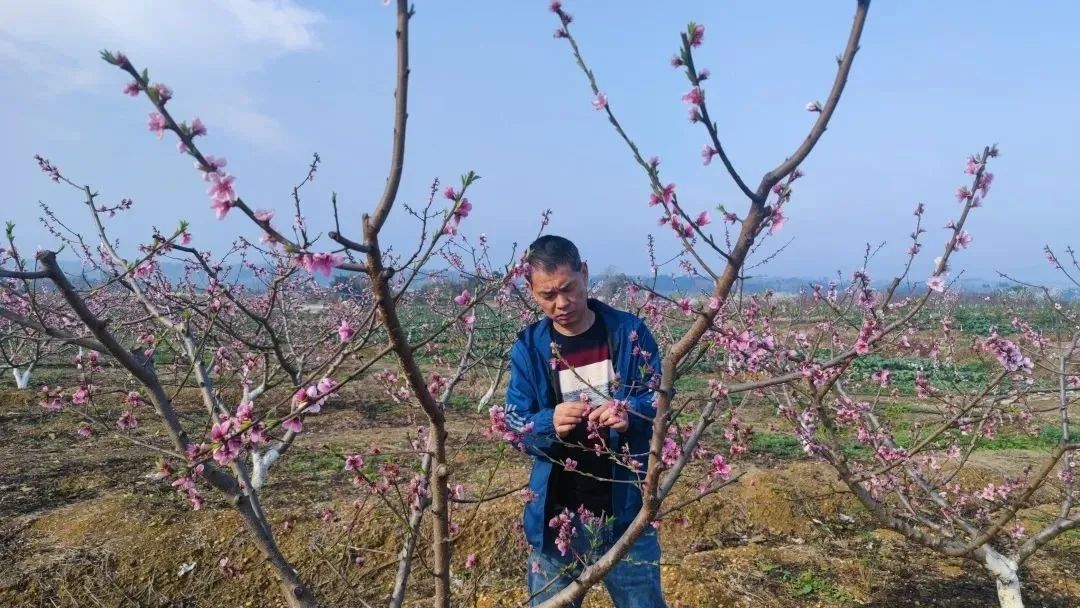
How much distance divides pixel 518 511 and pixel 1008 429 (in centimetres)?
888

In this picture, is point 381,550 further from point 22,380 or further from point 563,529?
point 22,380

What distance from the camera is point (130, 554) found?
504 centimetres

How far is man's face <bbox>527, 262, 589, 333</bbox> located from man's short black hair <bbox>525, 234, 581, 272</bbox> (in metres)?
0.02

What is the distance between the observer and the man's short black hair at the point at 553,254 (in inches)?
96.3

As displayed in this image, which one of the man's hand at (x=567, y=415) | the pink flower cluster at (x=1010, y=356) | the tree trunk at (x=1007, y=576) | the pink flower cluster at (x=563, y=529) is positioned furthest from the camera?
the tree trunk at (x=1007, y=576)

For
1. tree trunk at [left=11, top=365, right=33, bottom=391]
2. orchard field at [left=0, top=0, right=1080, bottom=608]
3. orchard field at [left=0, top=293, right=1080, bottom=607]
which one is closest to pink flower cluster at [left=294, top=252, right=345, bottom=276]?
orchard field at [left=0, top=0, right=1080, bottom=608]

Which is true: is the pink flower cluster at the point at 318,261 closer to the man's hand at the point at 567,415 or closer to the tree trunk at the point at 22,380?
the man's hand at the point at 567,415

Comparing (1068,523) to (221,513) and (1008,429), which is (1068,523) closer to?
(221,513)

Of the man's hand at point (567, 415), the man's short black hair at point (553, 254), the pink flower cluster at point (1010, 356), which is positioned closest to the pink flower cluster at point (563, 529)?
the man's hand at point (567, 415)

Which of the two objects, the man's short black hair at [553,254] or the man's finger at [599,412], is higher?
the man's short black hair at [553,254]

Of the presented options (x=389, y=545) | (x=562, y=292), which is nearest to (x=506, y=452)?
(x=389, y=545)

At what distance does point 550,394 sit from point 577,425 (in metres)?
0.19

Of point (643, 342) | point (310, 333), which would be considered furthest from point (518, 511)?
point (310, 333)

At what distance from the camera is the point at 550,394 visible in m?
2.57
